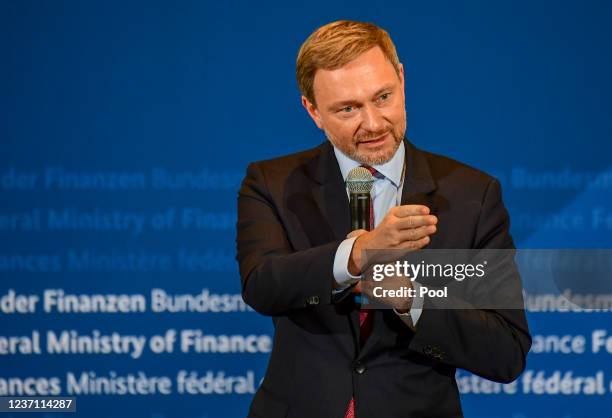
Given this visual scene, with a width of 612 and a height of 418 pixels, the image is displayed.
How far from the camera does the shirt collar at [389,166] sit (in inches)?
70.6

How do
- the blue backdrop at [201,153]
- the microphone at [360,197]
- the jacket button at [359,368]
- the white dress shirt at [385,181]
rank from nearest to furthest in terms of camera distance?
1. the microphone at [360,197]
2. the jacket button at [359,368]
3. the white dress shirt at [385,181]
4. the blue backdrop at [201,153]

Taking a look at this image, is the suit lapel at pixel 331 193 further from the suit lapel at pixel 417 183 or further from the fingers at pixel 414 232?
the fingers at pixel 414 232

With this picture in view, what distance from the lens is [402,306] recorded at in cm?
150

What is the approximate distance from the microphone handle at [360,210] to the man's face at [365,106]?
0.24 metres

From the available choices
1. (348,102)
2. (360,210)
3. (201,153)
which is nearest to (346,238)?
(360,210)

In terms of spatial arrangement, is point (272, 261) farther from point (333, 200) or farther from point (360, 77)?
point (360, 77)

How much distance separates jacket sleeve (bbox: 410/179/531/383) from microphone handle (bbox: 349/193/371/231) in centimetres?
20

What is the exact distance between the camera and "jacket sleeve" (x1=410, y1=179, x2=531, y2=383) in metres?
1.58

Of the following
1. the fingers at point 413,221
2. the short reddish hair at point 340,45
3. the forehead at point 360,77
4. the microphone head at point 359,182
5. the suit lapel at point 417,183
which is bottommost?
the fingers at point 413,221

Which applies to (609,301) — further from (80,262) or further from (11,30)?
(11,30)

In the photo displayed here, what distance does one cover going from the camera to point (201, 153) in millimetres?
3072

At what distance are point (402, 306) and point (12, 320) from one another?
2.15 meters

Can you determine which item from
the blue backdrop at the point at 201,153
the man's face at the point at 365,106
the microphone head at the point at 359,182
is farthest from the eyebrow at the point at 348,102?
the blue backdrop at the point at 201,153

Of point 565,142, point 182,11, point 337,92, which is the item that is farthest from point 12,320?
point 565,142
